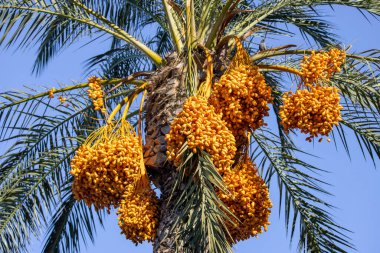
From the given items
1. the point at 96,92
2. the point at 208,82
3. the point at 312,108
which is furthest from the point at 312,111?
the point at 96,92

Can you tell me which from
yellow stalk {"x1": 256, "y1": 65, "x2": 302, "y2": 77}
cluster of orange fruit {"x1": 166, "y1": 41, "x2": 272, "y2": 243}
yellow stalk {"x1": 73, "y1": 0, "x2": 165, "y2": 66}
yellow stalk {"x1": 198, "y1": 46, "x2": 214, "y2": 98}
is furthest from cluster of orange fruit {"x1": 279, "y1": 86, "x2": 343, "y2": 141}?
yellow stalk {"x1": 73, "y1": 0, "x2": 165, "y2": 66}

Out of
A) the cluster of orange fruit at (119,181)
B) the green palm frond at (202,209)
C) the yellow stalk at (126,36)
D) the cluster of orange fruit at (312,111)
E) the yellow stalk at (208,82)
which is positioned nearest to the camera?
the green palm frond at (202,209)

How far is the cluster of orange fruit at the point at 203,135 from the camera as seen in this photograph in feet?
19.0

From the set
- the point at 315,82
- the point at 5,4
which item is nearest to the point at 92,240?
the point at 5,4

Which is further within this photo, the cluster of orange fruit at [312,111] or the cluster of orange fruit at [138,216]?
the cluster of orange fruit at [138,216]

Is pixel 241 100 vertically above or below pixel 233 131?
above

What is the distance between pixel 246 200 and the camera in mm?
6133

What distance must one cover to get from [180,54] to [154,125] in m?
0.68

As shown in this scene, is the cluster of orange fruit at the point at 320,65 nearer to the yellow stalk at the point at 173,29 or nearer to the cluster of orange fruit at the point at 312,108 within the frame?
the cluster of orange fruit at the point at 312,108

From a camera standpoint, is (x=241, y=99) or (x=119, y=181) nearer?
(x=241, y=99)

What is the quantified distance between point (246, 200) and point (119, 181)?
39.0 inches

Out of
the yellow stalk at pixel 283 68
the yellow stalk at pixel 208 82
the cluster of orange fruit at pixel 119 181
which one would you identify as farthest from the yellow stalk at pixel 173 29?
the cluster of orange fruit at pixel 119 181

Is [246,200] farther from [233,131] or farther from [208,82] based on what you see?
[208,82]

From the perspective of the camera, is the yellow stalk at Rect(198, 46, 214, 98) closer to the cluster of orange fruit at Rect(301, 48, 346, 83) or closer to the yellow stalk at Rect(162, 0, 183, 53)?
the yellow stalk at Rect(162, 0, 183, 53)
